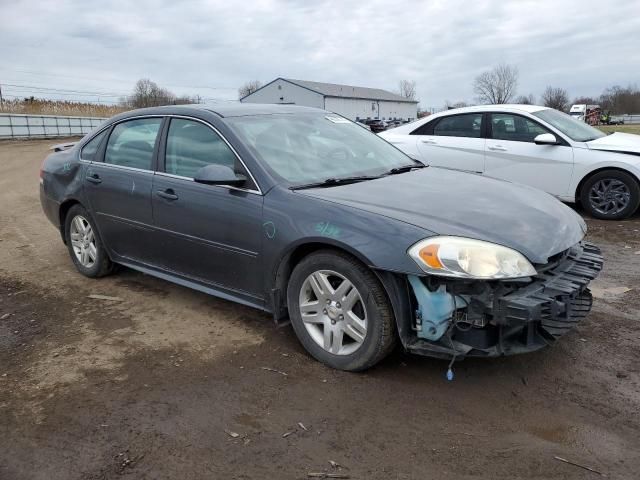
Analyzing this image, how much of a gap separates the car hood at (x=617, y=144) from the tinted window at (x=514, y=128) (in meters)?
0.69

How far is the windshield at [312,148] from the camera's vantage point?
12.7 ft

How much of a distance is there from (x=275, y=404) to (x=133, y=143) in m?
2.75

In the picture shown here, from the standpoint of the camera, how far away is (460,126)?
8594mm

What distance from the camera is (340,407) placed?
10.00 feet

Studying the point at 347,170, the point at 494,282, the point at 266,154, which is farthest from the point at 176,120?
the point at 494,282

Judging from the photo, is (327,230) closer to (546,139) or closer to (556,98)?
(546,139)

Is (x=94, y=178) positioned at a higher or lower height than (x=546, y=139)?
lower

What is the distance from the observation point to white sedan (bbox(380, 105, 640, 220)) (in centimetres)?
750

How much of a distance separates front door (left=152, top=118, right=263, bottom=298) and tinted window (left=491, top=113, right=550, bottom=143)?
5.41 m

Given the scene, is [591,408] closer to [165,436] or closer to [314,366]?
[314,366]

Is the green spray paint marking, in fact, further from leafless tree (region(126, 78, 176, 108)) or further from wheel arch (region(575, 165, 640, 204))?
leafless tree (region(126, 78, 176, 108))

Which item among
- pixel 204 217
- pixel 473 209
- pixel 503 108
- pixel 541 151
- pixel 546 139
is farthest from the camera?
pixel 503 108

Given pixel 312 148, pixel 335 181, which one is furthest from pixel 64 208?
pixel 335 181

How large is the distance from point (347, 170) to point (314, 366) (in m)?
1.44
